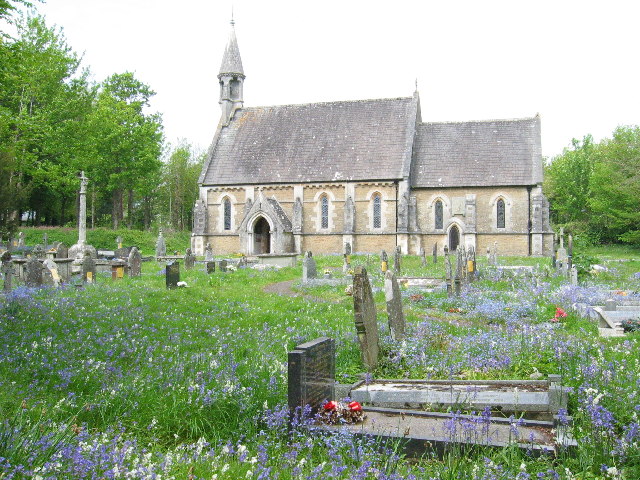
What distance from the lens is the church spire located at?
4212cm

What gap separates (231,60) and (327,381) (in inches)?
1558

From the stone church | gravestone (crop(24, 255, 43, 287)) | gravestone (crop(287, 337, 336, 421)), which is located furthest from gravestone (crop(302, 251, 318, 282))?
the stone church

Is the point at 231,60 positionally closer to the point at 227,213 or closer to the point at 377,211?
the point at 227,213

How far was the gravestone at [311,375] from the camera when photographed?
5621mm

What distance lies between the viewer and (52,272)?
17797mm

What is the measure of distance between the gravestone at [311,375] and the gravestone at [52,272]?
1296 centimetres

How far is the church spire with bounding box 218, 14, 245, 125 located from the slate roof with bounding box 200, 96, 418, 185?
207 centimetres

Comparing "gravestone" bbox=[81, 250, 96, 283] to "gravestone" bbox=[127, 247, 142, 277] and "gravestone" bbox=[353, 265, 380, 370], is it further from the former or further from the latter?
"gravestone" bbox=[353, 265, 380, 370]

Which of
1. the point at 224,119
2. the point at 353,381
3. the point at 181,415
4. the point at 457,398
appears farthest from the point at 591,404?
the point at 224,119

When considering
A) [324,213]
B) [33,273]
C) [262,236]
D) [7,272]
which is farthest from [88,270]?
[324,213]

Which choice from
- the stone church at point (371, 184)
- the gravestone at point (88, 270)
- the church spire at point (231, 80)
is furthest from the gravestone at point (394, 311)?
the church spire at point (231, 80)

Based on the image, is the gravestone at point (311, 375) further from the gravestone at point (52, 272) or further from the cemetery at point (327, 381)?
the gravestone at point (52, 272)

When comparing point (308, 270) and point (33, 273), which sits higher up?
point (33, 273)

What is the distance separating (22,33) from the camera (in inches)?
1447
